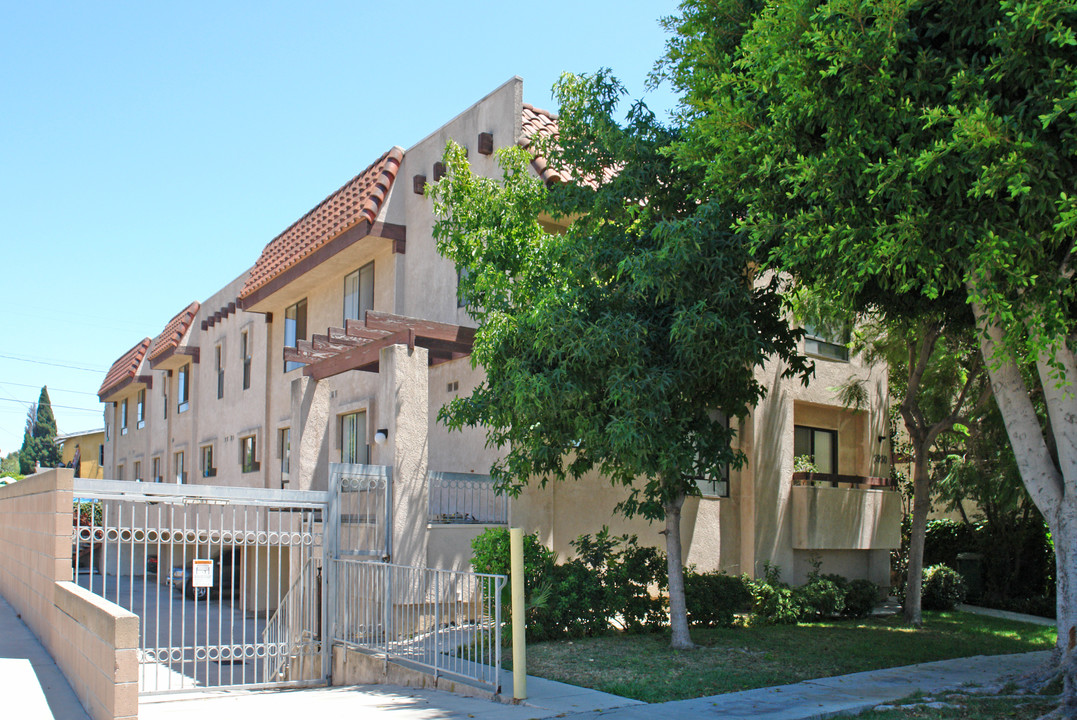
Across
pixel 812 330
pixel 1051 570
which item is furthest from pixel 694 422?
pixel 1051 570

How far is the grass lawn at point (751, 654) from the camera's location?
398 inches

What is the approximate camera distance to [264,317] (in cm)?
2528

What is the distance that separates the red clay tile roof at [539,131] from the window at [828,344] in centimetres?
672

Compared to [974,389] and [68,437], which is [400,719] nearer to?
[974,389]

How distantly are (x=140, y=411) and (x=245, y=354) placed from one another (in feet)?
46.8

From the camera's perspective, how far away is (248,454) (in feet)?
83.3

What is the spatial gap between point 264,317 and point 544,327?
15.9 metres

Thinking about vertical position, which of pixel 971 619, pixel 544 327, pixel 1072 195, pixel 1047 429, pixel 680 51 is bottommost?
pixel 971 619

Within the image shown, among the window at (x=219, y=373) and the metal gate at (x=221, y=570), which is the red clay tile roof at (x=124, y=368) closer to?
the window at (x=219, y=373)

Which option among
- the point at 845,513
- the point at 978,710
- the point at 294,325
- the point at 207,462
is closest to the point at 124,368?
the point at 207,462

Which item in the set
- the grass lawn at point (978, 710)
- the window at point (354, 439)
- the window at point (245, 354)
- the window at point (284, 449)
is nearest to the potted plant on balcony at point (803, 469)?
the window at point (354, 439)

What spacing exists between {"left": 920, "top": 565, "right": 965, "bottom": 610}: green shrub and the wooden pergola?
10.6m

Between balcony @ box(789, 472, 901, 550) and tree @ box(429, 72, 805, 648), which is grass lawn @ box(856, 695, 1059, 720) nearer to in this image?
tree @ box(429, 72, 805, 648)

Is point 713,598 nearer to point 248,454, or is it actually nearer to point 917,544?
point 917,544
